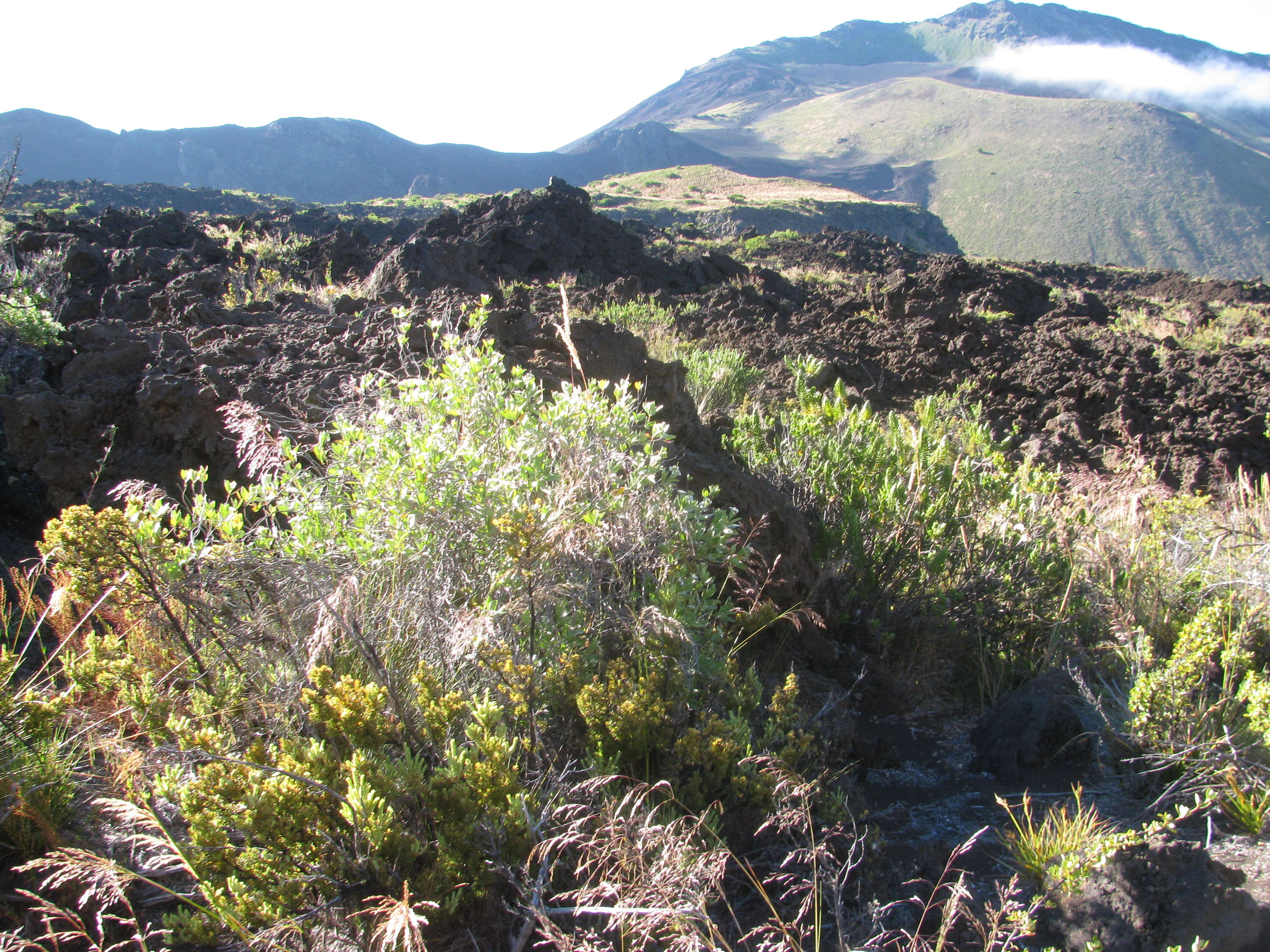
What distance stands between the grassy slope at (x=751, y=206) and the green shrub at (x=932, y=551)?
1211 inches

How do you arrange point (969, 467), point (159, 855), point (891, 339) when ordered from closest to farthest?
point (159, 855)
point (969, 467)
point (891, 339)

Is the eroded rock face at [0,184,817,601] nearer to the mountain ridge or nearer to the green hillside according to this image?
the green hillside

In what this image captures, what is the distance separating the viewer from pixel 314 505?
7.38ft

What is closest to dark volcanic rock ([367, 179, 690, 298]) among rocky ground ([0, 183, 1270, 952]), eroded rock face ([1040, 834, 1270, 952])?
rocky ground ([0, 183, 1270, 952])

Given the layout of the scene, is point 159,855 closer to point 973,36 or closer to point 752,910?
point 752,910

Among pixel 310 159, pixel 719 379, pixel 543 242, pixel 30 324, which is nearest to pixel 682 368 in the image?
pixel 719 379

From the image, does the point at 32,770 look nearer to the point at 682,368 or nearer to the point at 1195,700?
the point at 1195,700

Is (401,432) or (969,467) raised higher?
(401,432)

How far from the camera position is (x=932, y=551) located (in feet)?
10.7

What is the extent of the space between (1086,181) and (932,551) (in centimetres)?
6887

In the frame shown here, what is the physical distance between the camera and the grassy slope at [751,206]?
36906 mm

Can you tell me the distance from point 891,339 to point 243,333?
311 inches

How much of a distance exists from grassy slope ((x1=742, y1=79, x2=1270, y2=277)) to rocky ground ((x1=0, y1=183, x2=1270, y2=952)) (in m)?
48.2

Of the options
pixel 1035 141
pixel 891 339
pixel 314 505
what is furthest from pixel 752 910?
pixel 1035 141
